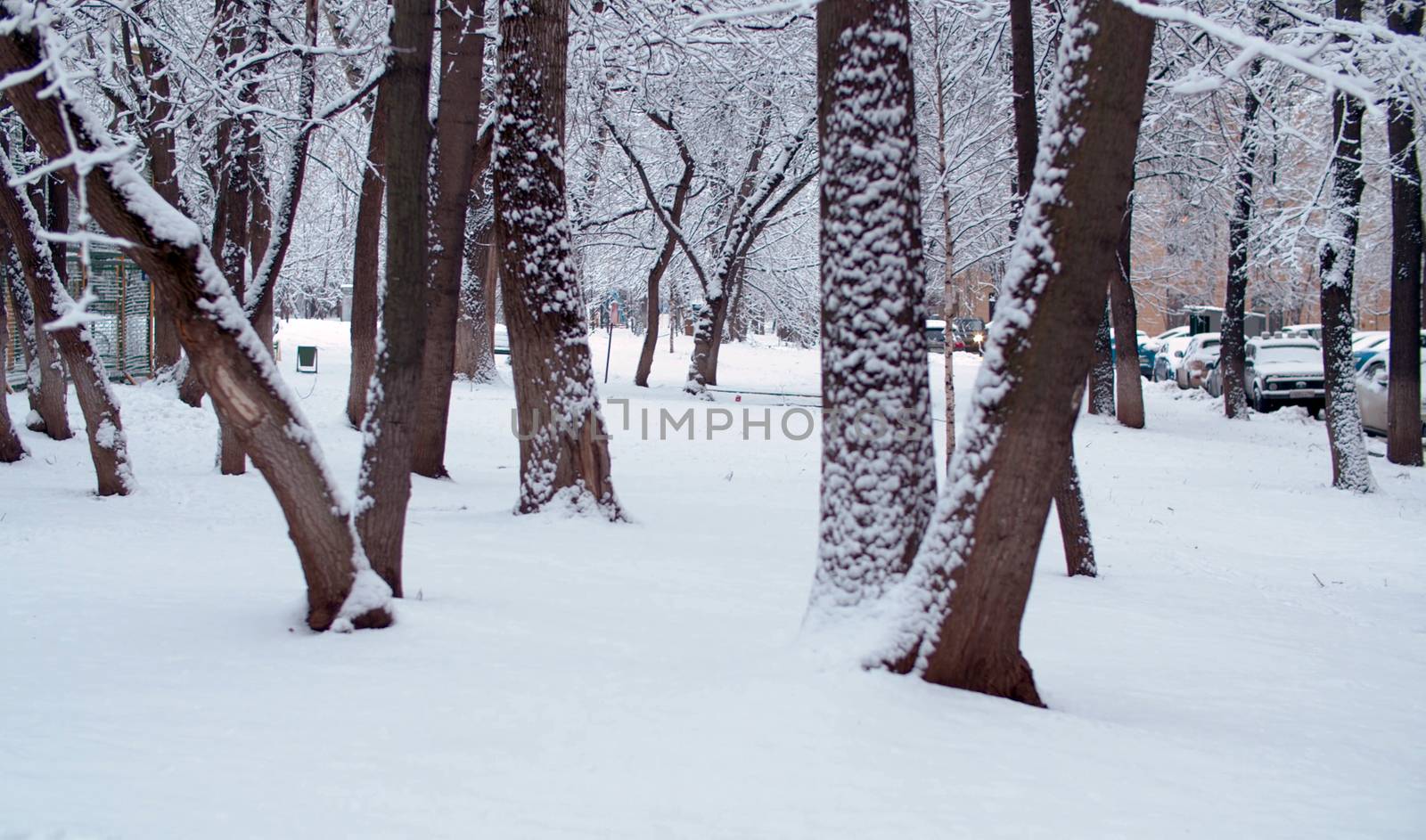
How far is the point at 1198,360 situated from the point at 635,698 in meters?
28.5

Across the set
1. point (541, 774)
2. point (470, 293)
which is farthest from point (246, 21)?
point (470, 293)

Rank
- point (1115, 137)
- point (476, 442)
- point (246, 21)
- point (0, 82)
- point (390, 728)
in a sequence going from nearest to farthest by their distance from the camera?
point (0, 82) < point (390, 728) < point (1115, 137) < point (246, 21) < point (476, 442)

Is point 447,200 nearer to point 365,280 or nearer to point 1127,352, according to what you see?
point 365,280

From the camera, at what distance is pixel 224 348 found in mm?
4480

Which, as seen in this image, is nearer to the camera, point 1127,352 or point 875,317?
point 875,317

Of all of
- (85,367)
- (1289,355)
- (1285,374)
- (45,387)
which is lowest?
(45,387)

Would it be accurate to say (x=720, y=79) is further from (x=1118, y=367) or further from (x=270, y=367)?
(x=270, y=367)

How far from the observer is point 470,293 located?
2252cm

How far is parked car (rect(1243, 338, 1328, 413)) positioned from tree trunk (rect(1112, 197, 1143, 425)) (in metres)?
4.60

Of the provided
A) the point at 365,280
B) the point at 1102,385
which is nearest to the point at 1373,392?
the point at 1102,385

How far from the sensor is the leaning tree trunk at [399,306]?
569 cm

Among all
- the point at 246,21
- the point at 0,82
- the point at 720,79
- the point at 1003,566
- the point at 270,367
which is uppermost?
the point at 720,79

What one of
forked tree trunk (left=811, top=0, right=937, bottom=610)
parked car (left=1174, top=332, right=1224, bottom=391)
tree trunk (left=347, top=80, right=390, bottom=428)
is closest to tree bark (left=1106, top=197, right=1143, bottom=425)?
parked car (left=1174, top=332, right=1224, bottom=391)

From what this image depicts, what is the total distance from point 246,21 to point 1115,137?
935 cm
